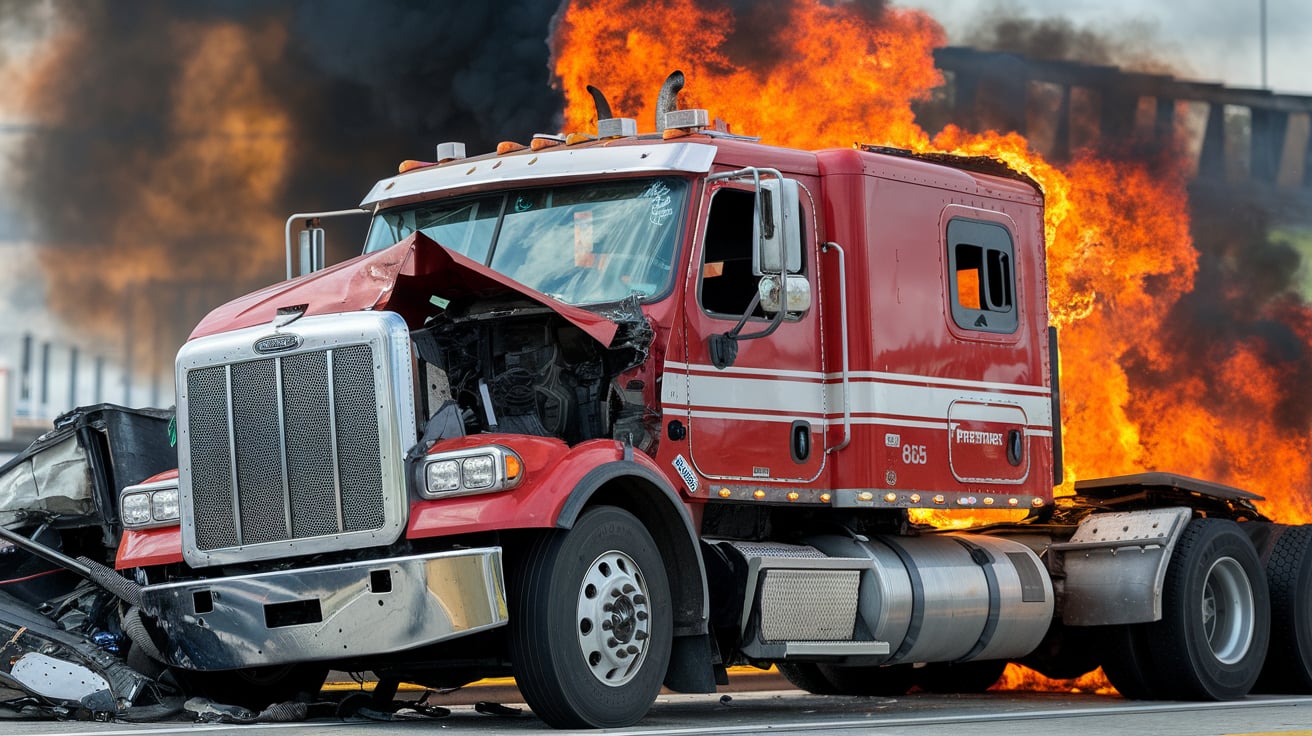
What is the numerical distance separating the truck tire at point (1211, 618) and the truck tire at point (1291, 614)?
19 cm

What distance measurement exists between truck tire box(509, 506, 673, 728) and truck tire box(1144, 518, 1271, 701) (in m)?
4.37

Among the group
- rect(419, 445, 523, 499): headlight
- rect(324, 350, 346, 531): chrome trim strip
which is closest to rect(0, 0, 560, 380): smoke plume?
rect(324, 350, 346, 531): chrome trim strip

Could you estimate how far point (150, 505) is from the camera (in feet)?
28.0

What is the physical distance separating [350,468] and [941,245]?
436 cm

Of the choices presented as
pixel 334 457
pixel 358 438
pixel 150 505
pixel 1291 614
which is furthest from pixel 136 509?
pixel 1291 614

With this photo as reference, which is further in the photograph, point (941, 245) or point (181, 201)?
point (181, 201)

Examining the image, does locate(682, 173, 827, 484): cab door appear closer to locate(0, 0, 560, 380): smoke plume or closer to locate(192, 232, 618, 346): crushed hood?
locate(192, 232, 618, 346): crushed hood

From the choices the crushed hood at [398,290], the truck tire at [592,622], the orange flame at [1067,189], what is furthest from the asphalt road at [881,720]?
the crushed hood at [398,290]

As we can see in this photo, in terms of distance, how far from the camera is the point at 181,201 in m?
19.0

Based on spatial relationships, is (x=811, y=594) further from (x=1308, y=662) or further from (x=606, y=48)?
(x=606, y=48)

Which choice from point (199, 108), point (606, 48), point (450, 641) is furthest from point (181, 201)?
point (450, 641)

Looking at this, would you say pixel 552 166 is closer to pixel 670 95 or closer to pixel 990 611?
pixel 670 95

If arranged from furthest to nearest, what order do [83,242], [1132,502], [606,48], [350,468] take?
[83,242] → [606,48] → [1132,502] → [350,468]

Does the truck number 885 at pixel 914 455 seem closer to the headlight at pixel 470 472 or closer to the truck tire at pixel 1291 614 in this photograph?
the headlight at pixel 470 472
